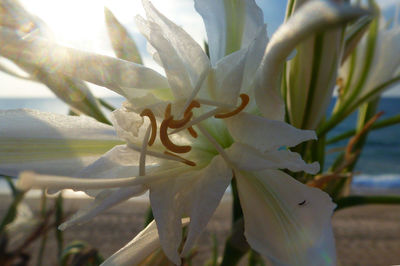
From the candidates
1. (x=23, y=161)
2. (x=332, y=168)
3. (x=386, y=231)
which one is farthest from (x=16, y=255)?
(x=386, y=231)

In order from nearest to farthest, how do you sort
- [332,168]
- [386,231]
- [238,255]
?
[238,255] < [332,168] < [386,231]

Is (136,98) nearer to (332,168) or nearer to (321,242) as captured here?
(321,242)

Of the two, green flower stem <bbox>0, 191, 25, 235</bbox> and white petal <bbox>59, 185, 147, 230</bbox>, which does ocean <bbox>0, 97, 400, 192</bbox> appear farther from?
white petal <bbox>59, 185, 147, 230</bbox>

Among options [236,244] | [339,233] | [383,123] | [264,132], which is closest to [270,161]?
[264,132]

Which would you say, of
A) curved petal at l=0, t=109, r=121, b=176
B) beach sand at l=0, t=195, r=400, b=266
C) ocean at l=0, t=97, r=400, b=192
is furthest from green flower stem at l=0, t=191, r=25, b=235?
ocean at l=0, t=97, r=400, b=192

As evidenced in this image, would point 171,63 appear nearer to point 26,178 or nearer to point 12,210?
point 26,178

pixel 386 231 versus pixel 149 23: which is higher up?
pixel 149 23

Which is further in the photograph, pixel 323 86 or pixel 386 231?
pixel 386 231

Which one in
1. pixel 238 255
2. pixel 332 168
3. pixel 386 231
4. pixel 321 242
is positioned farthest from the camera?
pixel 386 231
